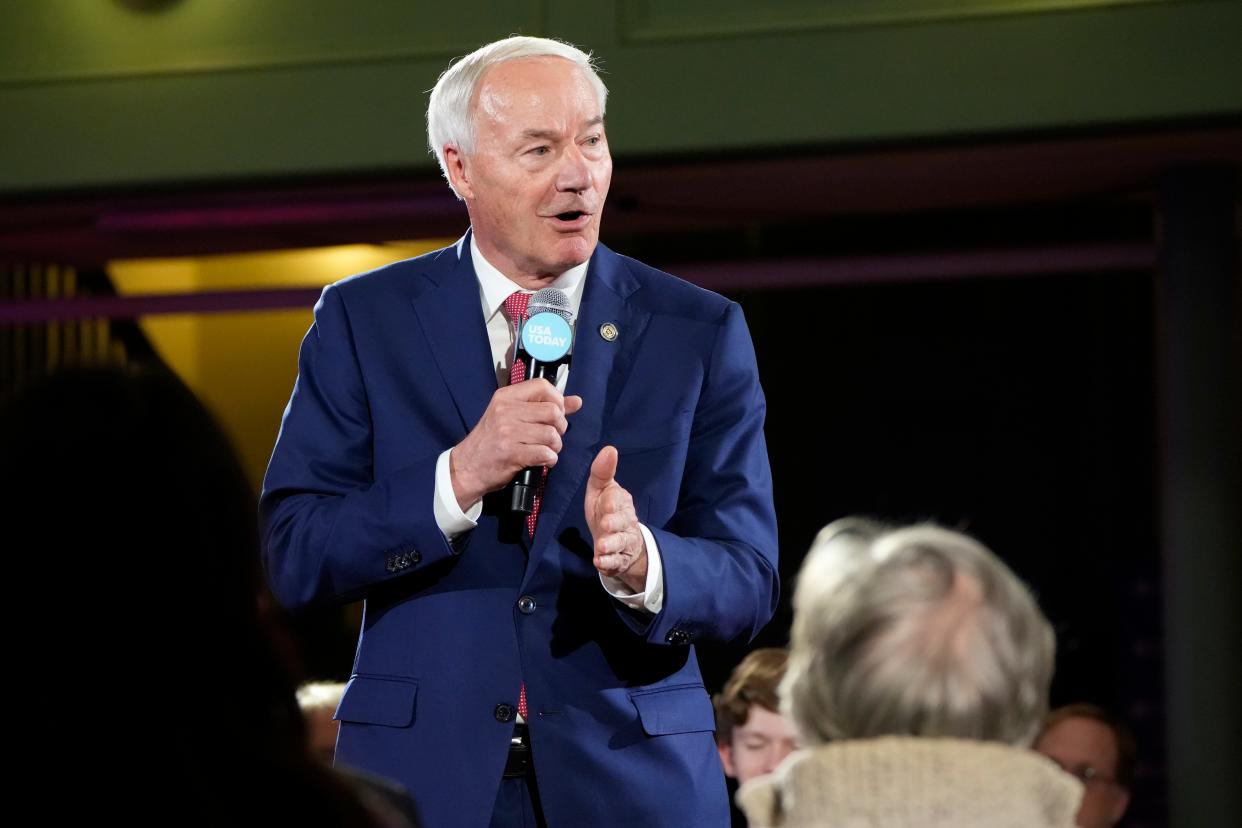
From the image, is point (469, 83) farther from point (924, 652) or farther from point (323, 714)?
point (323, 714)

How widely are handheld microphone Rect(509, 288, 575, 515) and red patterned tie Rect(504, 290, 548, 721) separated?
0.08 ft

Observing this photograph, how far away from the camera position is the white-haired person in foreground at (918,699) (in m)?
1.30

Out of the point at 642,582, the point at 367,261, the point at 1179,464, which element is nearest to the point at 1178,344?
the point at 1179,464

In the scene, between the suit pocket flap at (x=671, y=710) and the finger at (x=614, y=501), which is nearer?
the finger at (x=614, y=501)

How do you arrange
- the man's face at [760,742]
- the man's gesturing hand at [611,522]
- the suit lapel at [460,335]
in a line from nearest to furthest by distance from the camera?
the man's gesturing hand at [611,522], the suit lapel at [460,335], the man's face at [760,742]

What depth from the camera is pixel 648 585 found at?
1835mm

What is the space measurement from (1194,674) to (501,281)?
2487 millimetres

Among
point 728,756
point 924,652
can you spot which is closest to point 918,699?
point 924,652

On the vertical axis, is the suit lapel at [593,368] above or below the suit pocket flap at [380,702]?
above

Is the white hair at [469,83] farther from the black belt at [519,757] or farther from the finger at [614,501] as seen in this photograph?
the black belt at [519,757]

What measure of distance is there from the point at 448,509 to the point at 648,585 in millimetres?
242

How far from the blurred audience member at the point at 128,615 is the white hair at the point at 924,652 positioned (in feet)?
1.49

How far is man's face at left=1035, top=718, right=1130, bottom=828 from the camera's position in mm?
3811

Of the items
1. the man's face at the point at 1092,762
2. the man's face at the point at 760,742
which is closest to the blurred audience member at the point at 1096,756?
the man's face at the point at 1092,762
